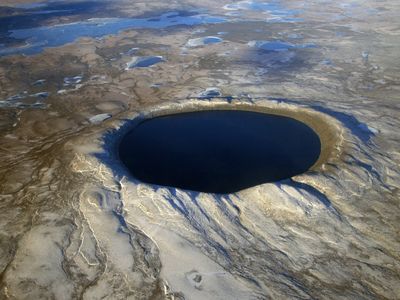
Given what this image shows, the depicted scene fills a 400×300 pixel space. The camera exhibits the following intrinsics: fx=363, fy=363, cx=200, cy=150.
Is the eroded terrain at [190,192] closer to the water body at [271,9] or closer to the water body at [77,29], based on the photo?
the water body at [77,29]

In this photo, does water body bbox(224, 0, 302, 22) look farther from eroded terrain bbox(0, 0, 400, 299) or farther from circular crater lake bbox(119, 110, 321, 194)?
circular crater lake bbox(119, 110, 321, 194)

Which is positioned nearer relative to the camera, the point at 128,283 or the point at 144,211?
the point at 128,283

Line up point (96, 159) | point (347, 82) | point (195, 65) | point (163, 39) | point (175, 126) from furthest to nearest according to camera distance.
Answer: point (163, 39) < point (195, 65) < point (347, 82) < point (175, 126) < point (96, 159)

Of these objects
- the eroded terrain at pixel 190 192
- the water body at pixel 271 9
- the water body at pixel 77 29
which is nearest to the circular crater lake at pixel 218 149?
the eroded terrain at pixel 190 192

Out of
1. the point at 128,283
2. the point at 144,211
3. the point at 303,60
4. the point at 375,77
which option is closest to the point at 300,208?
the point at 144,211

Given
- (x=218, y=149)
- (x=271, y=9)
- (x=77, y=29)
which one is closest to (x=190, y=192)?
(x=218, y=149)

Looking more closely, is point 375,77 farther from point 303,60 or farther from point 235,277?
point 235,277
